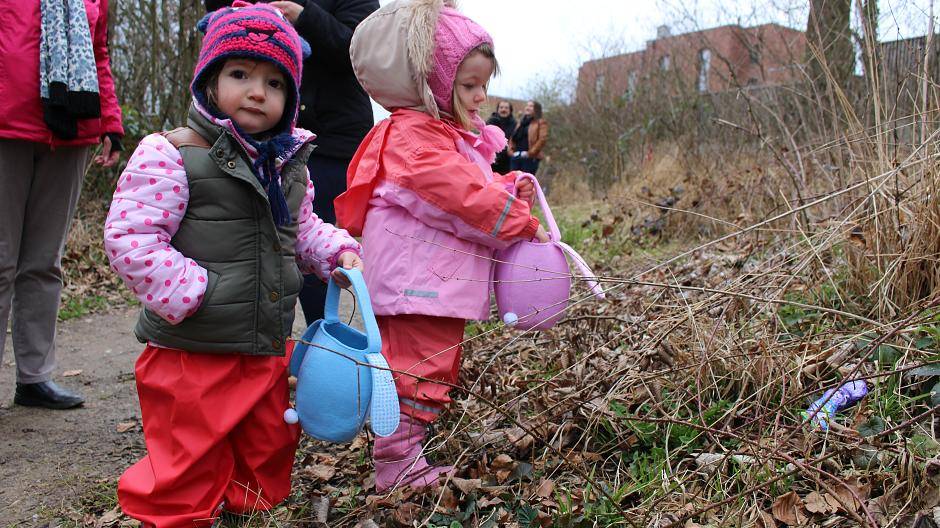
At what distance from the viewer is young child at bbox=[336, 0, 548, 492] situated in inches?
98.3

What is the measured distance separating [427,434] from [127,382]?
2.07 meters

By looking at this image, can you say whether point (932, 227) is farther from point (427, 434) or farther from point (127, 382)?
point (127, 382)

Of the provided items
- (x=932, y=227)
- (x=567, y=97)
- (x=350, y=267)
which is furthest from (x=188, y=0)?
(x=567, y=97)

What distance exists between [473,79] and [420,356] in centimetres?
96

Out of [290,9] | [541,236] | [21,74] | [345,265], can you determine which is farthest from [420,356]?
[21,74]

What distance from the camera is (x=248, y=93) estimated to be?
7.15 ft

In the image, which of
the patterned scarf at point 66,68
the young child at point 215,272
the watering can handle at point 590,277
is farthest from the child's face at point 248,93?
the patterned scarf at point 66,68

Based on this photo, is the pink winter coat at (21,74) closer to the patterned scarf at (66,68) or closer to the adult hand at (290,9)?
the patterned scarf at (66,68)

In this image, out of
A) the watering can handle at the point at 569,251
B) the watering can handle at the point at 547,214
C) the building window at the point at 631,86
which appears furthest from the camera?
the building window at the point at 631,86

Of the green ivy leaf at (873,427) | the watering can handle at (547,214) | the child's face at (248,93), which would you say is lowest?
the green ivy leaf at (873,427)

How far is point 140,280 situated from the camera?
201cm

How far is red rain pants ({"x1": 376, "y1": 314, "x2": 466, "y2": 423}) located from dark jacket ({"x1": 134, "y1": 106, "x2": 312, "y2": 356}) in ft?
1.60

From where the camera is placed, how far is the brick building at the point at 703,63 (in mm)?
6551

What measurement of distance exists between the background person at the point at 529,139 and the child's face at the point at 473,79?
986cm
